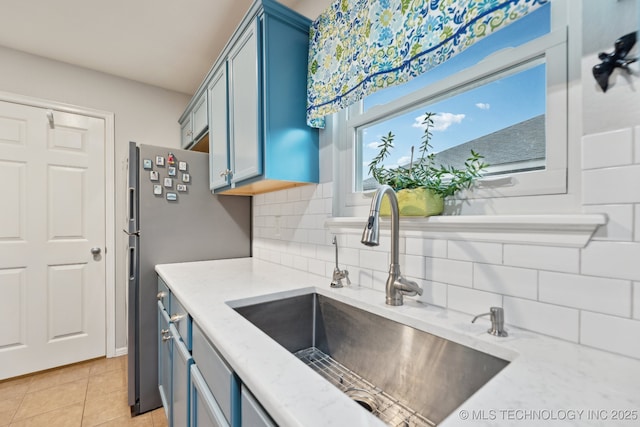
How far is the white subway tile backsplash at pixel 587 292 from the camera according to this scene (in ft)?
1.90

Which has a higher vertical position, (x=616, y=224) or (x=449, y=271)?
(x=616, y=224)

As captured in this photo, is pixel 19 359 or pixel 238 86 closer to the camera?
pixel 238 86

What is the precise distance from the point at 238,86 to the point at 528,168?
1.34 metres

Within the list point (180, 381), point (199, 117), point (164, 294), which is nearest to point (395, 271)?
point (180, 381)

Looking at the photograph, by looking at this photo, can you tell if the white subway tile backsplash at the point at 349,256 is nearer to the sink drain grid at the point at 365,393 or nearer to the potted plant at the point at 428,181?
the potted plant at the point at 428,181

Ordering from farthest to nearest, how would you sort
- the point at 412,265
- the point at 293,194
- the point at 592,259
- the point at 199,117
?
the point at 199,117 → the point at 293,194 → the point at 412,265 → the point at 592,259

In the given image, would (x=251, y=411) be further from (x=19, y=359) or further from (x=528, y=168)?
(x=19, y=359)

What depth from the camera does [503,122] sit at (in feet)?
2.91

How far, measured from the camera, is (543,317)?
691 millimetres

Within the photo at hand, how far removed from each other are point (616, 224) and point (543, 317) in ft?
0.86

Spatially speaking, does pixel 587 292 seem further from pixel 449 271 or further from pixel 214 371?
pixel 214 371

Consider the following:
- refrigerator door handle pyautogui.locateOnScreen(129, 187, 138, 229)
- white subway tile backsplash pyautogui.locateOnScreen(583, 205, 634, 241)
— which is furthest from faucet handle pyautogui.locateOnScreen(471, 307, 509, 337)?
refrigerator door handle pyautogui.locateOnScreen(129, 187, 138, 229)

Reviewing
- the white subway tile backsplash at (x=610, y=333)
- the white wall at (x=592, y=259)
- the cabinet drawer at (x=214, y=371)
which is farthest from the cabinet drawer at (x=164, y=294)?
the white subway tile backsplash at (x=610, y=333)

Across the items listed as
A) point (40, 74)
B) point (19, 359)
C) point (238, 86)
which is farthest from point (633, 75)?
point (19, 359)
